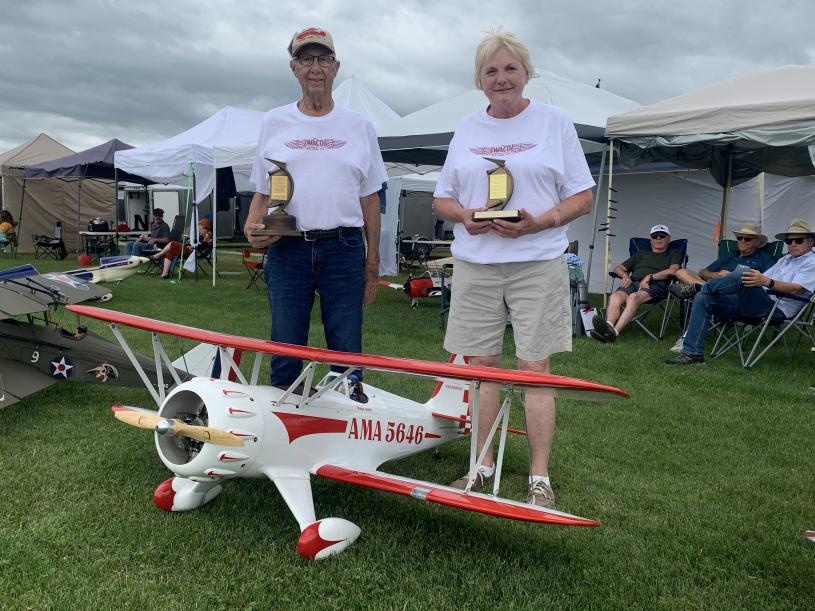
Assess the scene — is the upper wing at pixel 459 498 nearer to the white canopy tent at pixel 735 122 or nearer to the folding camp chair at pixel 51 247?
the white canopy tent at pixel 735 122

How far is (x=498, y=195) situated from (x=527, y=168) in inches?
7.0

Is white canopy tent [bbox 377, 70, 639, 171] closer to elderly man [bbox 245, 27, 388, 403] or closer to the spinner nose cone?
elderly man [bbox 245, 27, 388, 403]

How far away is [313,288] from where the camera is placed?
3.37m

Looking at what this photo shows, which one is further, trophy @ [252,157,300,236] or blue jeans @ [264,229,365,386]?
blue jeans @ [264,229,365,386]

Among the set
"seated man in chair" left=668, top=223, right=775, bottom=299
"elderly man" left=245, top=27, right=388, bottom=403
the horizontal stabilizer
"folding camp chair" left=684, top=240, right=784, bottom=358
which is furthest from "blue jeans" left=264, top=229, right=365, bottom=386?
"seated man in chair" left=668, top=223, right=775, bottom=299

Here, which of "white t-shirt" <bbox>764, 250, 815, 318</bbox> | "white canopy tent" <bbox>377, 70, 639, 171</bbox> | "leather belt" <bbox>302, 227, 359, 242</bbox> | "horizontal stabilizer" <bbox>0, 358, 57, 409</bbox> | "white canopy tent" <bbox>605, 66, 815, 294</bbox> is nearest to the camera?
"leather belt" <bbox>302, 227, 359, 242</bbox>

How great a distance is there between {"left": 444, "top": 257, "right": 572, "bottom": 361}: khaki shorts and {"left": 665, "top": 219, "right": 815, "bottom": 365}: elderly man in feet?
13.5

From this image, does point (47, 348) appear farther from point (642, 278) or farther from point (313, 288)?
point (642, 278)

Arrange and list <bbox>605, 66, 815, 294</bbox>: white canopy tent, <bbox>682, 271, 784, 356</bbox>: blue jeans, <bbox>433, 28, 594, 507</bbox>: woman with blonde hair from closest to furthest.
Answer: <bbox>433, 28, 594, 507</bbox>: woman with blonde hair
<bbox>682, 271, 784, 356</bbox>: blue jeans
<bbox>605, 66, 815, 294</bbox>: white canopy tent

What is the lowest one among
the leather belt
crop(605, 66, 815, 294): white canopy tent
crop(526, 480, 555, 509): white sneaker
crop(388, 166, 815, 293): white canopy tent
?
crop(526, 480, 555, 509): white sneaker

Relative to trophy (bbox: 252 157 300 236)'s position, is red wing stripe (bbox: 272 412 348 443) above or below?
below

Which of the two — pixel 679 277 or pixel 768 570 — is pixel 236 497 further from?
pixel 679 277

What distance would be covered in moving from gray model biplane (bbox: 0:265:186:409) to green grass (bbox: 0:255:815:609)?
0.25 meters

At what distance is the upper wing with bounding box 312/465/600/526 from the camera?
2406 millimetres
